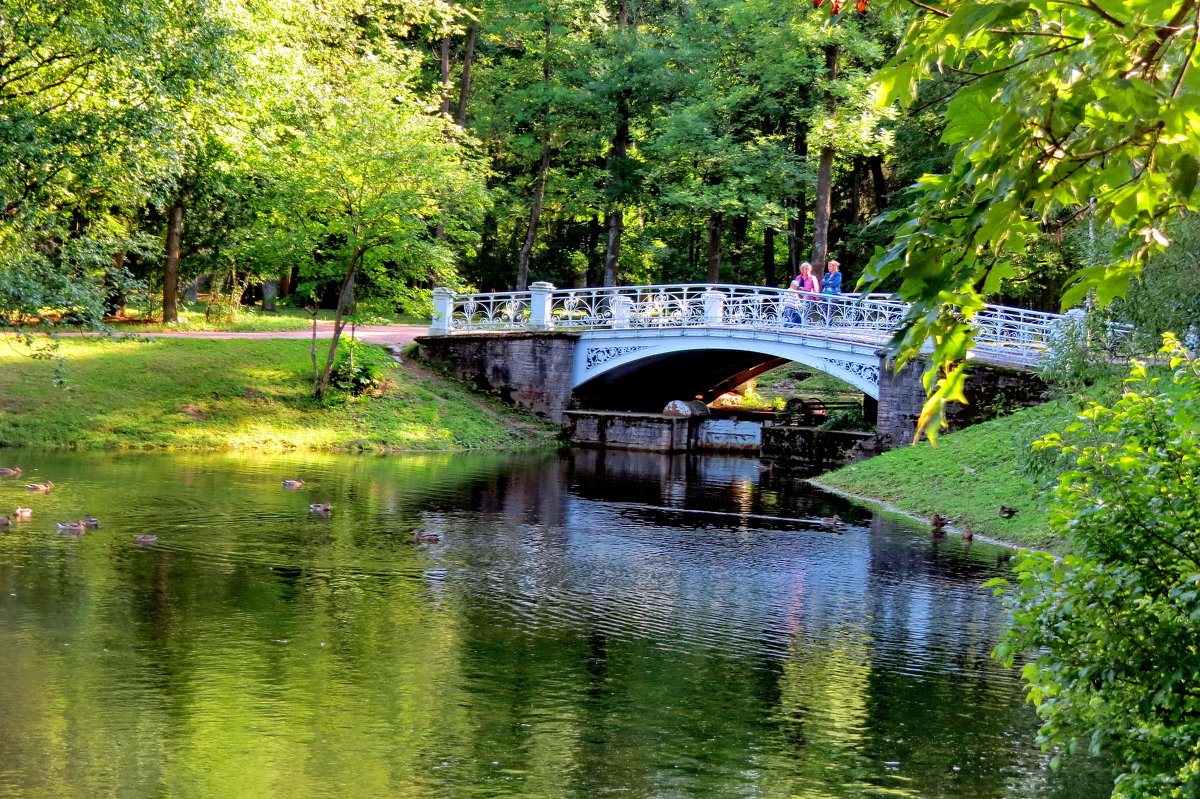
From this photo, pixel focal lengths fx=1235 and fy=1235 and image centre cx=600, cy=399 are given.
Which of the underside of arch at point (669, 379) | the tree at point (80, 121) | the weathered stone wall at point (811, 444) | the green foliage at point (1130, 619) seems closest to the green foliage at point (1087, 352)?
the weathered stone wall at point (811, 444)

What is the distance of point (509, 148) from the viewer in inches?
1574

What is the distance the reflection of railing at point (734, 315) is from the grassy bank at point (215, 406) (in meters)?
2.80

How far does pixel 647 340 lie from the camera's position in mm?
28219

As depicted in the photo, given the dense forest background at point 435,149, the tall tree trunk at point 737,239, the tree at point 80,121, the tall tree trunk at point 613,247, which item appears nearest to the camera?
the tree at point 80,121

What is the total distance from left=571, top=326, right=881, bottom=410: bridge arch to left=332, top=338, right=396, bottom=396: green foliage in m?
4.77

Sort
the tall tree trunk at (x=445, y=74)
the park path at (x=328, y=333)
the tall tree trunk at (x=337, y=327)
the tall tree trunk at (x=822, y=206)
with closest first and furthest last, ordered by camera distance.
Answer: the tall tree trunk at (x=337, y=327) < the park path at (x=328, y=333) < the tall tree trunk at (x=822, y=206) < the tall tree trunk at (x=445, y=74)

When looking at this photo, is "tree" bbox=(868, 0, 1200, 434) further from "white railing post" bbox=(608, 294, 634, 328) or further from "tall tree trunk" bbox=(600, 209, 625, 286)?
"tall tree trunk" bbox=(600, 209, 625, 286)

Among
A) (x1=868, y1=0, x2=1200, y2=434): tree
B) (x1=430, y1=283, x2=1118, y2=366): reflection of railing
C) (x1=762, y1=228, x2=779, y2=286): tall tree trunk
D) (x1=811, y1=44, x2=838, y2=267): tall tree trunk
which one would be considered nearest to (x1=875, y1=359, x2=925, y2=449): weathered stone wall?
(x1=430, y1=283, x2=1118, y2=366): reflection of railing

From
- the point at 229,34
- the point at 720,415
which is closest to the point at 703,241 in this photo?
the point at 720,415

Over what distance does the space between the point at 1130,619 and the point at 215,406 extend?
2074cm

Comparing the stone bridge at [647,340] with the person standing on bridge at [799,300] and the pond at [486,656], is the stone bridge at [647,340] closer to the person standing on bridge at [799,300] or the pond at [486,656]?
the person standing on bridge at [799,300]

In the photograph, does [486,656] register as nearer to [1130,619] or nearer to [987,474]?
[1130,619]

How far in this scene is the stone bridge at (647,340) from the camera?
25312mm

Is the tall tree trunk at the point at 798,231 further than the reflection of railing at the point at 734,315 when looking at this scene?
Yes
